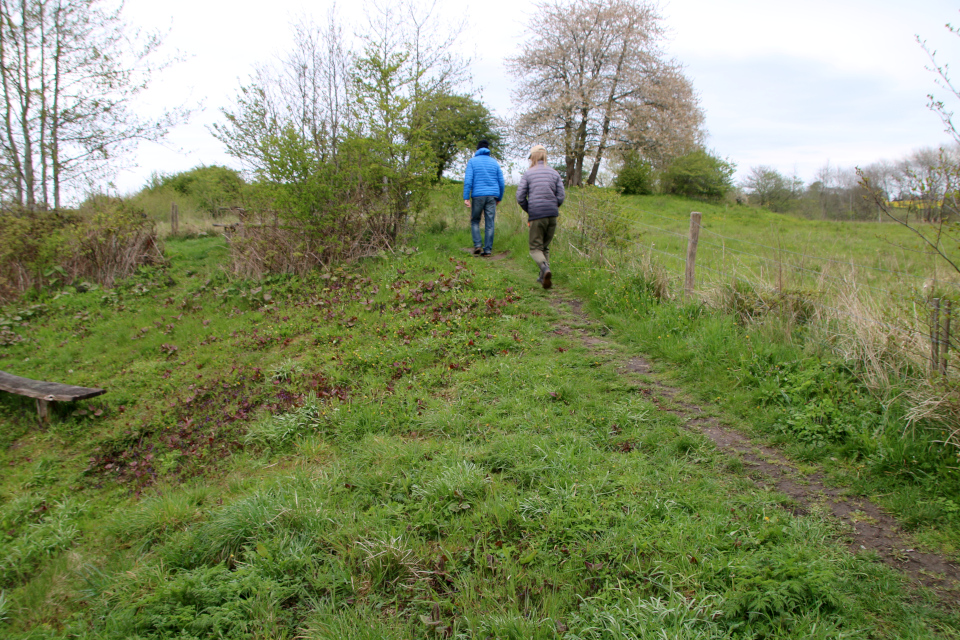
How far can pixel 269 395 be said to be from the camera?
590 centimetres

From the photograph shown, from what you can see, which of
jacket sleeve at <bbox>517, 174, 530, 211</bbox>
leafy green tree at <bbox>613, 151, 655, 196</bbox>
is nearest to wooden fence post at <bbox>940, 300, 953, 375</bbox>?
jacket sleeve at <bbox>517, 174, 530, 211</bbox>

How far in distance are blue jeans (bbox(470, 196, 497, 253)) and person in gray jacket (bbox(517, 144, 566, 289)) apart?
131cm

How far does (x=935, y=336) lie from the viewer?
12.6 ft

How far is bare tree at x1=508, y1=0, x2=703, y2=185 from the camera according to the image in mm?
23766

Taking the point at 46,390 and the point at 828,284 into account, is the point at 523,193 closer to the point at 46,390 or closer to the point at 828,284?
the point at 828,284

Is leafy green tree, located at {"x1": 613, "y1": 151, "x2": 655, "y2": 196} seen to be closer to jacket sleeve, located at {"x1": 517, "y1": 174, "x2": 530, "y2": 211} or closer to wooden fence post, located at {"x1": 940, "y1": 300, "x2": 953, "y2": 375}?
jacket sleeve, located at {"x1": 517, "y1": 174, "x2": 530, "y2": 211}

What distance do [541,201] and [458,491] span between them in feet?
18.6

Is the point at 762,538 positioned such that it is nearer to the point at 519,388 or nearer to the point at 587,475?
the point at 587,475

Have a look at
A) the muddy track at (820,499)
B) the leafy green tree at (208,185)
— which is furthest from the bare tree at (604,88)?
the muddy track at (820,499)

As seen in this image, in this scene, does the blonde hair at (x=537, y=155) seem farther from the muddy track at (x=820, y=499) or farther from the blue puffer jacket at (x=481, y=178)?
the muddy track at (x=820, y=499)

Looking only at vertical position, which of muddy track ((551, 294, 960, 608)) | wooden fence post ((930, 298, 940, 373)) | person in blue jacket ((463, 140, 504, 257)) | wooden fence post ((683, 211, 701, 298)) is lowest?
muddy track ((551, 294, 960, 608))

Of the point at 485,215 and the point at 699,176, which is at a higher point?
the point at 699,176

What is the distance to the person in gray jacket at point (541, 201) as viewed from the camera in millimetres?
8109

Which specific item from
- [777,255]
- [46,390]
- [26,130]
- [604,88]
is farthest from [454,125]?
[46,390]
